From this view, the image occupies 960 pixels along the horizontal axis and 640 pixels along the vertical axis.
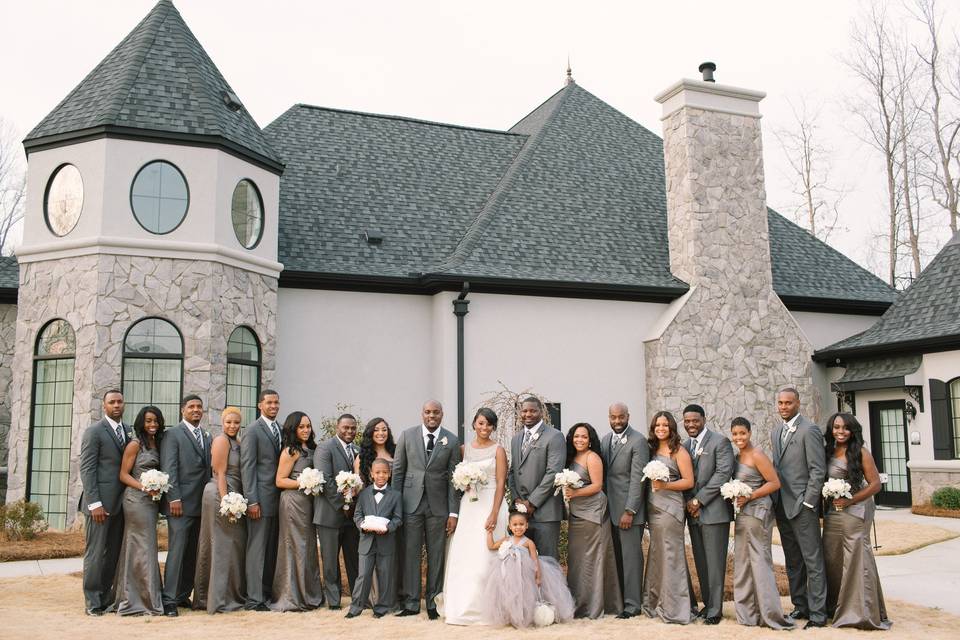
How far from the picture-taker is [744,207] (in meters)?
16.5

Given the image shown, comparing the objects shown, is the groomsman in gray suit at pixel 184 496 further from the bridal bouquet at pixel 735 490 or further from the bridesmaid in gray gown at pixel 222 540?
the bridal bouquet at pixel 735 490

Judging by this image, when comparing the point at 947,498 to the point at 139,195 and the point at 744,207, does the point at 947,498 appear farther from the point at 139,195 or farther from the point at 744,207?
the point at 139,195

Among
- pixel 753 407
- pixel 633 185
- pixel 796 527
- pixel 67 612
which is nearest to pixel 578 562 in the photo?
pixel 796 527

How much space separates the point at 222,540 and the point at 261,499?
19.8 inches

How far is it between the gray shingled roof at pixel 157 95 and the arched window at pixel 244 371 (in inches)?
118

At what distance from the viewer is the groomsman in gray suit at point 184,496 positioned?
795 cm

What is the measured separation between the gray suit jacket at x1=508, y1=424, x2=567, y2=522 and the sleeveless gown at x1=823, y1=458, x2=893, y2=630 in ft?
7.87

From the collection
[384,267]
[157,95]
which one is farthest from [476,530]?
[157,95]

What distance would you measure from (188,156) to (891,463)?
1416 cm

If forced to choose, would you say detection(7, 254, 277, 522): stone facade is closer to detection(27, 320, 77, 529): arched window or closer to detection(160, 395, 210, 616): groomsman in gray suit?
detection(27, 320, 77, 529): arched window

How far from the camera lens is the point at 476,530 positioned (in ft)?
25.7

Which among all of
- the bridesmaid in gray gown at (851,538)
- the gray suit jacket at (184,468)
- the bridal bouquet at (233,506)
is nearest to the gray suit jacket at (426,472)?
the bridal bouquet at (233,506)

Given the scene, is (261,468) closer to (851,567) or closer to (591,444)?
(591,444)

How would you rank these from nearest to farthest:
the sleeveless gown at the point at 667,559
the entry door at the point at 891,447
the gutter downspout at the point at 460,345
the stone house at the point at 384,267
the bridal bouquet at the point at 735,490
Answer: the bridal bouquet at the point at 735,490, the sleeveless gown at the point at 667,559, the stone house at the point at 384,267, the gutter downspout at the point at 460,345, the entry door at the point at 891,447
